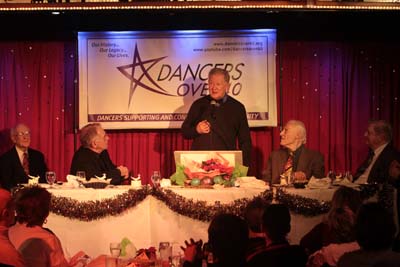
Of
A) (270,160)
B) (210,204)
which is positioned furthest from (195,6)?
(210,204)

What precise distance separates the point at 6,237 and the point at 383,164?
149 inches

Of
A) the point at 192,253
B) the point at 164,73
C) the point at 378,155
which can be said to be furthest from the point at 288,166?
the point at 192,253

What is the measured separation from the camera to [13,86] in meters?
8.39

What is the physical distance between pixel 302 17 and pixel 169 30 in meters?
1.55

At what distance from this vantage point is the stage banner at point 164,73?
8016 mm

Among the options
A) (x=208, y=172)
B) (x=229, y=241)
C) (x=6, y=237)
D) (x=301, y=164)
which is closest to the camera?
(x=6, y=237)

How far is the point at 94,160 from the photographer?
6.08 meters

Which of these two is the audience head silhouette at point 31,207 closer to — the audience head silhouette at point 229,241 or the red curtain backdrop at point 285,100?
the audience head silhouette at point 229,241

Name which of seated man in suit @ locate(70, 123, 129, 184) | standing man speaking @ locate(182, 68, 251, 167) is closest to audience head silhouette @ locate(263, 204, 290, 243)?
seated man in suit @ locate(70, 123, 129, 184)

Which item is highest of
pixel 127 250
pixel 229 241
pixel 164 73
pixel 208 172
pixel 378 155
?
pixel 164 73

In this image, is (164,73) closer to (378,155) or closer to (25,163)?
(25,163)

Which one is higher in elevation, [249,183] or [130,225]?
[249,183]

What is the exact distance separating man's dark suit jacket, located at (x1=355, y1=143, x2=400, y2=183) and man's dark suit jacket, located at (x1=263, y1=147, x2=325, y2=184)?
0.44 metres

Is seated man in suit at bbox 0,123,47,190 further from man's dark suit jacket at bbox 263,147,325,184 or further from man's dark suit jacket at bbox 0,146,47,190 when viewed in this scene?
man's dark suit jacket at bbox 263,147,325,184
